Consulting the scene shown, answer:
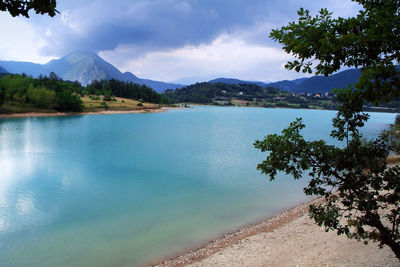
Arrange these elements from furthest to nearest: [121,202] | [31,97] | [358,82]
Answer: [31,97], [121,202], [358,82]

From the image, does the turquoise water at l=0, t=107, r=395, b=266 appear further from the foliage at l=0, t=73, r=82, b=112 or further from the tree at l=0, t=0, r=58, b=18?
the foliage at l=0, t=73, r=82, b=112

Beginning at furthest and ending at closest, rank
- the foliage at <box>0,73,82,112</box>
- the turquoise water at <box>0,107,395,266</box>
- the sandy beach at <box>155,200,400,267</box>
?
the foliage at <box>0,73,82,112</box>, the turquoise water at <box>0,107,395,266</box>, the sandy beach at <box>155,200,400,267</box>

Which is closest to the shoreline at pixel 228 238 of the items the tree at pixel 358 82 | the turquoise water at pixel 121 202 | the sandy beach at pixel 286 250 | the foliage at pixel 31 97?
the sandy beach at pixel 286 250

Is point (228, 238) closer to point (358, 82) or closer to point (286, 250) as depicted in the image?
point (286, 250)

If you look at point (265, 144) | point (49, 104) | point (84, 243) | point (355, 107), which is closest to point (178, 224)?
point (84, 243)

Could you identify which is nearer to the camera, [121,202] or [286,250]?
[286,250]

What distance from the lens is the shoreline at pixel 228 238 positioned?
314 inches

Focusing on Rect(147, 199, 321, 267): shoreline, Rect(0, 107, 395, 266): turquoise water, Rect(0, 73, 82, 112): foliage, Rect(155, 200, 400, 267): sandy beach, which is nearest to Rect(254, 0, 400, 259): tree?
Rect(155, 200, 400, 267): sandy beach

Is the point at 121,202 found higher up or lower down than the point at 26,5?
lower down

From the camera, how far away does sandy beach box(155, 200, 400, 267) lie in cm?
653

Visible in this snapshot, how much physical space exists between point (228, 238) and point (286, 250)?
241cm

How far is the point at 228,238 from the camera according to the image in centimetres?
938

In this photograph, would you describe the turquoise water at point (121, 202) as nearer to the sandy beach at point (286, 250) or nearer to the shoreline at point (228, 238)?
the shoreline at point (228, 238)

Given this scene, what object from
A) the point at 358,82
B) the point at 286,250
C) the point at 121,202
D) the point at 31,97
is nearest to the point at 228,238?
the point at 286,250
